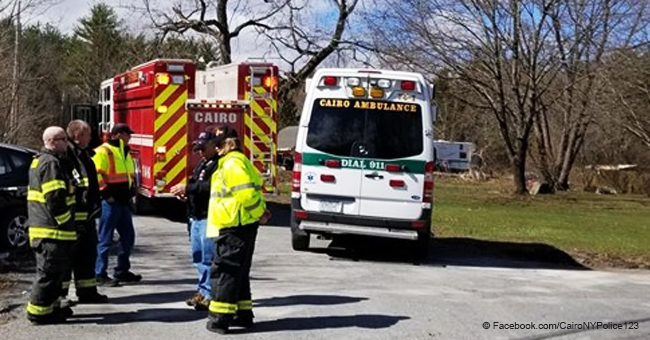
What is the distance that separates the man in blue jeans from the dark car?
4293 mm

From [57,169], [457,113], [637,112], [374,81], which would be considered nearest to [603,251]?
[374,81]

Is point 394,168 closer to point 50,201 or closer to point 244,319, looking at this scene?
point 244,319

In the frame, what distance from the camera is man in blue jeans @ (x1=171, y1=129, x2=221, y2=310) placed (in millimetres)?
7480

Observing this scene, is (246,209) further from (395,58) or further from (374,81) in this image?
(395,58)

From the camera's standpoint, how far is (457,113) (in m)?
56.3

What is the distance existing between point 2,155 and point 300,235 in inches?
166

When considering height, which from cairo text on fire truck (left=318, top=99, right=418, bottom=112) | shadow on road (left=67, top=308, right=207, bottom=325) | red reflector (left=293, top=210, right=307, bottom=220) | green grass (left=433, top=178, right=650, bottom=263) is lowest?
green grass (left=433, top=178, right=650, bottom=263)

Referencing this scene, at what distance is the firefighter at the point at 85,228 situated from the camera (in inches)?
297

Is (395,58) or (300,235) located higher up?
(395,58)

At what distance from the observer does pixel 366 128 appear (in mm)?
11875

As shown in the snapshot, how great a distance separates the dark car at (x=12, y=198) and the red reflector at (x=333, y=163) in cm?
405

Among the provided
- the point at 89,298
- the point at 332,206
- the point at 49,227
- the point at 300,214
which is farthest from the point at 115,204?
the point at 332,206

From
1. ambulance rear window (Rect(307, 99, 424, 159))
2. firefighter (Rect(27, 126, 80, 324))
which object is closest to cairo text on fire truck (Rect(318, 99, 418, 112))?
ambulance rear window (Rect(307, 99, 424, 159))

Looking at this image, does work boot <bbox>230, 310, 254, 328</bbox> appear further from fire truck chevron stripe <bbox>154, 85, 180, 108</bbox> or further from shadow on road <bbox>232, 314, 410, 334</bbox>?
fire truck chevron stripe <bbox>154, 85, 180, 108</bbox>
